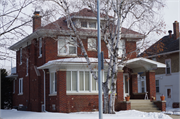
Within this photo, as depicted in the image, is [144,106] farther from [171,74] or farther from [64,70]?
[171,74]

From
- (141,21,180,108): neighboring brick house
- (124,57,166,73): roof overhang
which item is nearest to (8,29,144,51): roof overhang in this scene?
(124,57,166,73): roof overhang

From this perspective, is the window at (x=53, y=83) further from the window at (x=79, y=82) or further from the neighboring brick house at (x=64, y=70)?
the window at (x=79, y=82)

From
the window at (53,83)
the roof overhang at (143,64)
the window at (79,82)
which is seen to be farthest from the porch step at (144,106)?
the window at (53,83)

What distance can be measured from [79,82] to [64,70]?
5.25 ft

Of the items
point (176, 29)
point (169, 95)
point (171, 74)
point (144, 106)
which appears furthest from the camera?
point (176, 29)

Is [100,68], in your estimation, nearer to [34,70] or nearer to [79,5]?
[79,5]

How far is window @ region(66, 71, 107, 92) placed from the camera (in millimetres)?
21375

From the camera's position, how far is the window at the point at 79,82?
21.4m

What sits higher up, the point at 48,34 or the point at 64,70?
the point at 48,34

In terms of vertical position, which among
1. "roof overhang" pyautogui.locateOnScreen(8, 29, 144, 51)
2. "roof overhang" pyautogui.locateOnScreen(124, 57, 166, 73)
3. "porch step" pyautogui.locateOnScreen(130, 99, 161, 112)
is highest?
"roof overhang" pyautogui.locateOnScreen(8, 29, 144, 51)

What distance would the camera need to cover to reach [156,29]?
17.1 metres

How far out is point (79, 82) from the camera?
2159 centimetres

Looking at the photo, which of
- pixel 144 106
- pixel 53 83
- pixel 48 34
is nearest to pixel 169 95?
pixel 144 106

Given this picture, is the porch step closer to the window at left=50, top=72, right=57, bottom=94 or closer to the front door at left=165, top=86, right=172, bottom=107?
the window at left=50, top=72, right=57, bottom=94
